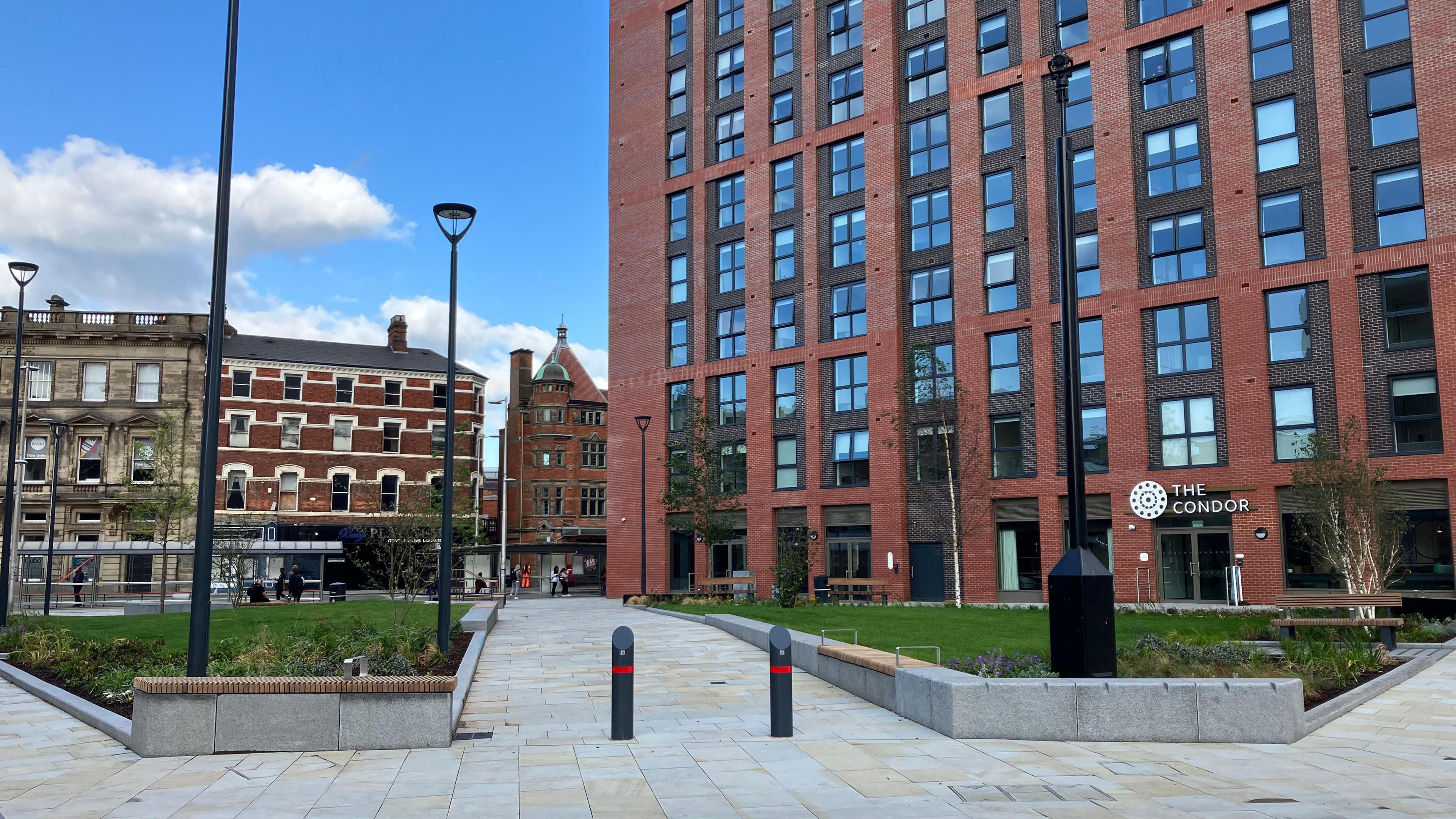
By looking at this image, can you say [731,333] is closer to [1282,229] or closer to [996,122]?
[996,122]

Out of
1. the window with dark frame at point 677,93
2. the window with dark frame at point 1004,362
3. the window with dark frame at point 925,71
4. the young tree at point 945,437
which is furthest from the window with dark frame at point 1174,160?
the window with dark frame at point 677,93

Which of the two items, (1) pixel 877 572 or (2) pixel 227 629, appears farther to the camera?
(1) pixel 877 572

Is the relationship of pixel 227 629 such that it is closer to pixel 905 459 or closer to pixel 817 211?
pixel 905 459

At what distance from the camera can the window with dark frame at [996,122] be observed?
3825 centimetres

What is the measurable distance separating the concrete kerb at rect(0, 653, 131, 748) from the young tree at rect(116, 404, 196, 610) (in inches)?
620

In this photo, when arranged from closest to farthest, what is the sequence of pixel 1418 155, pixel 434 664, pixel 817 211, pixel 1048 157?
pixel 434 664, pixel 1418 155, pixel 1048 157, pixel 817 211

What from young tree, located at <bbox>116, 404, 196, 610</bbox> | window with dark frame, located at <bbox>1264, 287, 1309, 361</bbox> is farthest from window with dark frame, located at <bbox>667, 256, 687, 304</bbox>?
window with dark frame, located at <bbox>1264, 287, 1309, 361</bbox>

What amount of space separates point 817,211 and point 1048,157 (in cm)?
940

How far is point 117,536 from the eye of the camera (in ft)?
176

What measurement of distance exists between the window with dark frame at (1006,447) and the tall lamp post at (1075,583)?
84.6 ft

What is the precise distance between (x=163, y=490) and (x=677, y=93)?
1033 inches

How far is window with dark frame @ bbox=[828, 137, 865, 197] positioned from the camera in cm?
4194

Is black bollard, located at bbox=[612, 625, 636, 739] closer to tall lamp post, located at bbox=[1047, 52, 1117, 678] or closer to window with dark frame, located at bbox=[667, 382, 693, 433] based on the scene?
tall lamp post, located at bbox=[1047, 52, 1117, 678]

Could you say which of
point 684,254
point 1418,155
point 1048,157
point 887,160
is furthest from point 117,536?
point 1418,155
